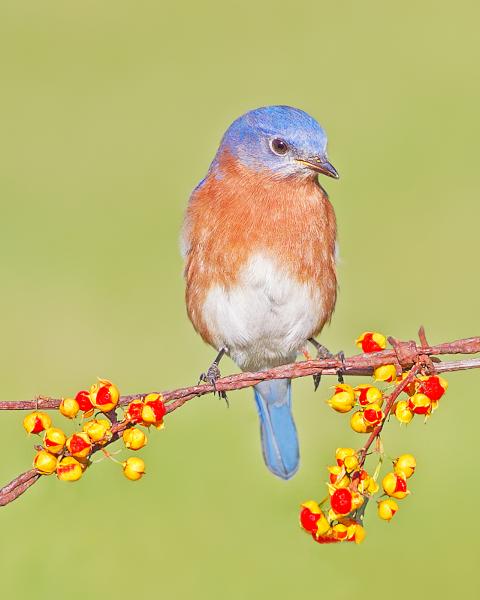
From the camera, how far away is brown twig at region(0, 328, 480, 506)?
2.65 meters

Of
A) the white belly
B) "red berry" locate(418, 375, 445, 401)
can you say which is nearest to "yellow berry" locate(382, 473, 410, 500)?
"red berry" locate(418, 375, 445, 401)

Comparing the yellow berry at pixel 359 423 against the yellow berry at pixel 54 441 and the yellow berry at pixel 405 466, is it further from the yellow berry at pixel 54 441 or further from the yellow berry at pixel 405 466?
the yellow berry at pixel 54 441

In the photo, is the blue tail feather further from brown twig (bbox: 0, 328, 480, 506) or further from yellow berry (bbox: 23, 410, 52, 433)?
yellow berry (bbox: 23, 410, 52, 433)

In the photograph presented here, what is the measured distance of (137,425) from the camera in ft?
9.13

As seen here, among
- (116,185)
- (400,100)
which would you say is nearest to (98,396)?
(116,185)

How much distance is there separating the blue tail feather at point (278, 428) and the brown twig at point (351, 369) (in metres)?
2.09

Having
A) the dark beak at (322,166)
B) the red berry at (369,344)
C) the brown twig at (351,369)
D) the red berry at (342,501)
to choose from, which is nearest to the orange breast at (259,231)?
the dark beak at (322,166)

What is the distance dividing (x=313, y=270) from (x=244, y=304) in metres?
0.32

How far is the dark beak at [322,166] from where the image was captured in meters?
4.44

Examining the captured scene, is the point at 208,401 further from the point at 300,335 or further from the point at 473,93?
the point at 473,93

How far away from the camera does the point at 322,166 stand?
4.49 meters

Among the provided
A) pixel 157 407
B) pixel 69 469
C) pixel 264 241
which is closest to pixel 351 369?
pixel 157 407

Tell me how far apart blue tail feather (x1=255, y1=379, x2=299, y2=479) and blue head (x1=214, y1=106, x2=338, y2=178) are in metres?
0.97

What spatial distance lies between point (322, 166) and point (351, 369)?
185 cm
